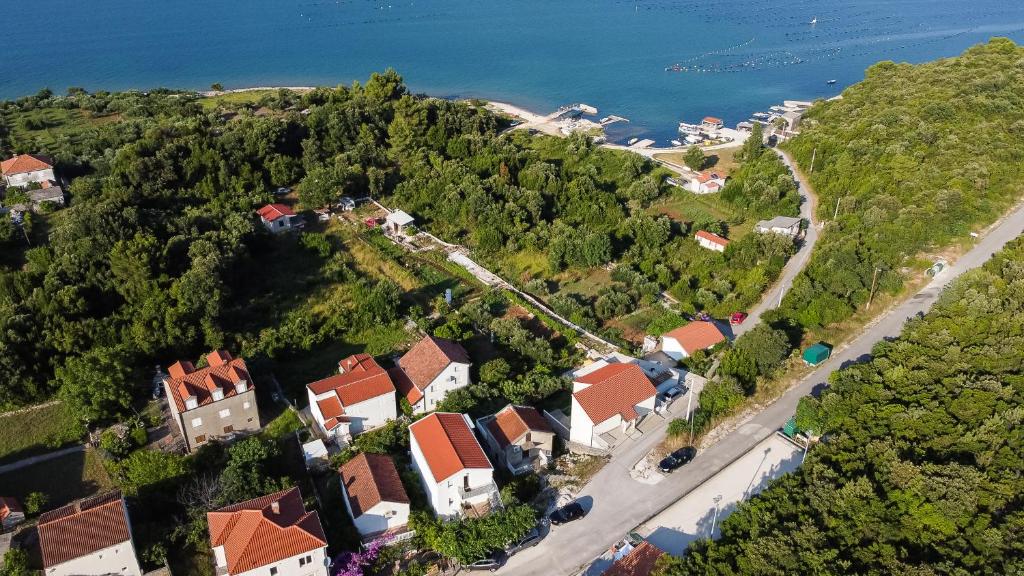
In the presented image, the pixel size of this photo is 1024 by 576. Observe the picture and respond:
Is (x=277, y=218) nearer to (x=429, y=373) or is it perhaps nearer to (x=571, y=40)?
(x=429, y=373)

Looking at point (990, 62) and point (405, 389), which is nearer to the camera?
point (405, 389)

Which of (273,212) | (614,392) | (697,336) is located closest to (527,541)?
(614,392)

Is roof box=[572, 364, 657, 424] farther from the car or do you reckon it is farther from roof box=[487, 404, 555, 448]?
the car

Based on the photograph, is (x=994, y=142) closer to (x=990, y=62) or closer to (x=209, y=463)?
(x=990, y=62)

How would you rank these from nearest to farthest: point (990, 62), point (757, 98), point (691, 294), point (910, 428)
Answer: point (910, 428)
point (691, 294)
point (990, 62)
point (757, 98)

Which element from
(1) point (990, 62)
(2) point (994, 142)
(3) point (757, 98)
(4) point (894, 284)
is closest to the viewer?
(4) point (894, 284)

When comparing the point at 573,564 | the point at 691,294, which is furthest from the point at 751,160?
the point at 573,564

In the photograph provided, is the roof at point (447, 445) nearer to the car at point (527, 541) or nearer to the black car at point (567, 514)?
the car at point (527, 541)

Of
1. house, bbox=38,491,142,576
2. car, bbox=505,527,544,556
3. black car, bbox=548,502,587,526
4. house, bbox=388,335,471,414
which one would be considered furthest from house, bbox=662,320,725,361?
house, bbox=38,491,142,576

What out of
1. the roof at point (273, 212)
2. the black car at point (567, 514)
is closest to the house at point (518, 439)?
the black car at point (567, 514)
